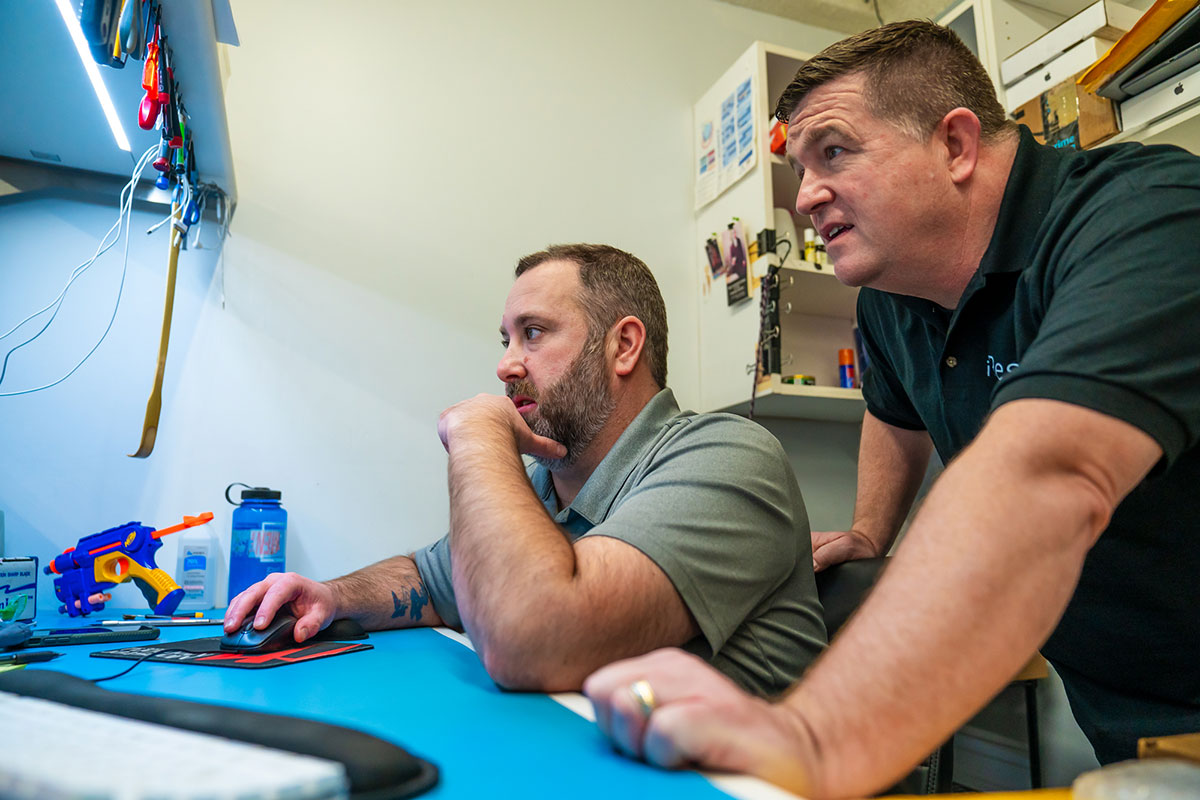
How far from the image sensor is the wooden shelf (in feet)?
6.44

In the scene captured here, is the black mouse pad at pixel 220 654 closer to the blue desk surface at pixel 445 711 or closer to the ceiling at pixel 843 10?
the blue desk surface at pixel 445 711

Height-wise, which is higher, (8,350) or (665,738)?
(8,350)

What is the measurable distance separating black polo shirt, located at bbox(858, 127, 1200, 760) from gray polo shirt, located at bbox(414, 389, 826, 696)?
11.9 inches

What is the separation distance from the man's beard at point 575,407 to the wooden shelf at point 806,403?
0.74m

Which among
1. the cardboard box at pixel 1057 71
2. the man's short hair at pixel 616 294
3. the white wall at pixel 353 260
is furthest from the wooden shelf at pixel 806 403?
the cardboard box at pixel 1057 71

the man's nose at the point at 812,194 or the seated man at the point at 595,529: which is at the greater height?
the man's nose at the point at 812,194

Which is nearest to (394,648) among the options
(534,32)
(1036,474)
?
(1036,474)

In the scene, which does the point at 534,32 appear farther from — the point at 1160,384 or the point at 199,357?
the point at 1160,384

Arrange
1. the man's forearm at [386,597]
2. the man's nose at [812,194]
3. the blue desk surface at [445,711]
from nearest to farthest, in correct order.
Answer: the blue desk surface at [445,711]
the man's nose at [812,194]
the man's forearm at [386,597]

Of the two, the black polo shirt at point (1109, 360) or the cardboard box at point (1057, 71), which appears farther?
the cardboard box at point (1057, 71)

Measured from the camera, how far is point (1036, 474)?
0.54 m

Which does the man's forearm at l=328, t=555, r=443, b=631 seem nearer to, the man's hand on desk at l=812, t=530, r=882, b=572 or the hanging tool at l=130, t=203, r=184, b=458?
the hanging tool at l=130, t=203, r=184, b=458

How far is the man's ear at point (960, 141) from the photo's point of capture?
1051 millimetres

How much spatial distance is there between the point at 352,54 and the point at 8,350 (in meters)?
1.16
